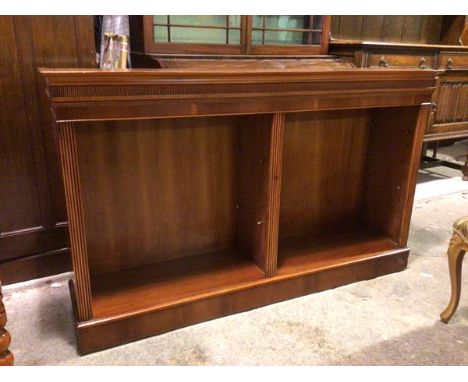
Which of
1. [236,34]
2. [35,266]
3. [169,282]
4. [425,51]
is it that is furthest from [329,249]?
[425,51]

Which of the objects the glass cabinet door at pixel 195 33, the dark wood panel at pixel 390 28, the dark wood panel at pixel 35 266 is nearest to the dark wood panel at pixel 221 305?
the dark wood panel at pixel 35 266

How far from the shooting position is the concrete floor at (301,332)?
1.35 m

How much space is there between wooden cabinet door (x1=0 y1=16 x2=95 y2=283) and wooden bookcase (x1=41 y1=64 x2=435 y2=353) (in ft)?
0.98

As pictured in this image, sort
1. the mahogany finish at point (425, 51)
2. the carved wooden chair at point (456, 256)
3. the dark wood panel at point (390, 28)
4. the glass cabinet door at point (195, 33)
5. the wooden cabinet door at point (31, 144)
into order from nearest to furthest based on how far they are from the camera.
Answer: the carved wooden chair at point (456, 256) → the wooden cabinet door at point (31, 144) → the glass cabinet door at point (195, 33) → the mahogany finish at point (425, 51) → the dark wood panel at point (390, 28)

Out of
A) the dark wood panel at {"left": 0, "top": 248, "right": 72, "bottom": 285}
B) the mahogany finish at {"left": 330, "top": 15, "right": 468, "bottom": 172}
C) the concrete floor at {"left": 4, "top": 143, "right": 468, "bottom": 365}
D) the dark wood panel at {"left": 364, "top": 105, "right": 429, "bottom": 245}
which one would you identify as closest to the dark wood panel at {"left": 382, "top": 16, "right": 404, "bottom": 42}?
the mahogany finish at {"left": 330, "top": 15, "right": 468, "bottom": 172}

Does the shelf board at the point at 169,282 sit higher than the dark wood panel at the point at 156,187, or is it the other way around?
the dark wood panel at the point at 156,187

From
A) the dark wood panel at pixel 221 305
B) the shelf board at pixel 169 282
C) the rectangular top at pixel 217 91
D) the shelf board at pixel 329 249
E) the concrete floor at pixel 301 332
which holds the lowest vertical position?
the concrete floor at pixel 301 332

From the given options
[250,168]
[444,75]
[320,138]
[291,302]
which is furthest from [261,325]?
[444,75]

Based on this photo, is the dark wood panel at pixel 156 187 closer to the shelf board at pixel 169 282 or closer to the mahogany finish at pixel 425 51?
the shelf board at pixel 169 282

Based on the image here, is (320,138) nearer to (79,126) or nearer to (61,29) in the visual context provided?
(79,126)

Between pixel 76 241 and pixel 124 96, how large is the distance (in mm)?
450

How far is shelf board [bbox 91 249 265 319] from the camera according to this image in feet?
4.71

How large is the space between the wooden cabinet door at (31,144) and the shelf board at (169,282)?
0.98 feet

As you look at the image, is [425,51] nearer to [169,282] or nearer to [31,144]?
[169,282]
